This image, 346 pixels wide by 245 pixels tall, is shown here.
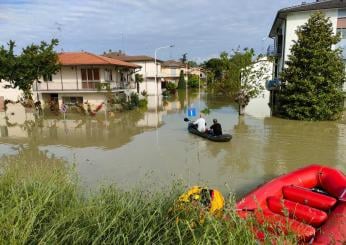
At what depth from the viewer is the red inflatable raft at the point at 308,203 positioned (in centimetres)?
518

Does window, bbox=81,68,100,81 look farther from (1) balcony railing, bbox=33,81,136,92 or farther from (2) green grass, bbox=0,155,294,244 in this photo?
(2) green grass, bbox=0,155,294,244

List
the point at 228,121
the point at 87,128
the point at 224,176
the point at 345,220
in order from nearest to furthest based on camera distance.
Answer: the point at 345,220 < the point at 224,176 < the point at 87,128 < the point at 228,121

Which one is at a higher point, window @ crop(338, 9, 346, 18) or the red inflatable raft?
window @ crop(338, 9, 346, 18)

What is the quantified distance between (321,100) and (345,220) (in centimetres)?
1868

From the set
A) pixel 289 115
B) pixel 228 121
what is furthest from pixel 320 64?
pixel 228 121

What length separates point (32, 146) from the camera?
1638 centimetres

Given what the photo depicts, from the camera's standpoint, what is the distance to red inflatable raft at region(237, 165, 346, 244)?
5.18 metres

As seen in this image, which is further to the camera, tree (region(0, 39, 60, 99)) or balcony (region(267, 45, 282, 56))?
balcony (region(267, 45, 282, 56))

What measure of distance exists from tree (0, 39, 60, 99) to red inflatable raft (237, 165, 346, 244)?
23.0 m

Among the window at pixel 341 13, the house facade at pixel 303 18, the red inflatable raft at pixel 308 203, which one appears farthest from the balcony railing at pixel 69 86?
the red inflatable raft at pixel 308 203

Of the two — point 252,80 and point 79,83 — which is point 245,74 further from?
point 79,83

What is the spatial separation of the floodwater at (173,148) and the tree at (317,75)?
122 cm

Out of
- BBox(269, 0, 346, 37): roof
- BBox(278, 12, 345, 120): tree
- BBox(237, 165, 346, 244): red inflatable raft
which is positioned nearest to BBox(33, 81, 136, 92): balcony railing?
BBox(278, 12, 345, 120): tree

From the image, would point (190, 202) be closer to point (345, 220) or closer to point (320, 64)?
point (345, 220)
